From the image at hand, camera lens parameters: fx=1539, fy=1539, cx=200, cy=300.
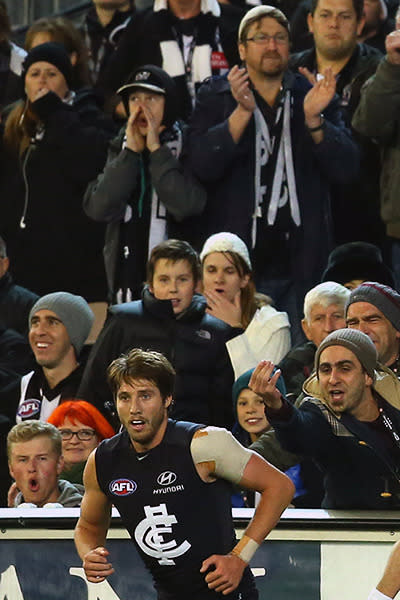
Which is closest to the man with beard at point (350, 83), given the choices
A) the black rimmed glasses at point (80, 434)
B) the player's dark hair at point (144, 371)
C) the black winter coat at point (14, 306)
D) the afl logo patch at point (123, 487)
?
the black winter coat at point (14, 306)

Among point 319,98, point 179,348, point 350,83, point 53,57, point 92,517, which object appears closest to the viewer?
point 92,517

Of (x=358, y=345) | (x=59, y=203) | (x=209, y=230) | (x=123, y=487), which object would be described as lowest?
(x=123, y=487)

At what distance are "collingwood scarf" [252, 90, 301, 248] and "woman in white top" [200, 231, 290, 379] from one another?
0.49 meters

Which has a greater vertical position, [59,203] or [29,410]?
[59,203]

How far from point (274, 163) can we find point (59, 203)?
186 centimetres

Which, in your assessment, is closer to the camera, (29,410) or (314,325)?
(314,325)

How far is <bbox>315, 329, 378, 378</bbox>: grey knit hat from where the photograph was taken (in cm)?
745

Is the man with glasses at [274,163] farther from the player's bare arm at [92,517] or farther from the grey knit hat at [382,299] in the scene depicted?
the player's bare arm at [92,517]

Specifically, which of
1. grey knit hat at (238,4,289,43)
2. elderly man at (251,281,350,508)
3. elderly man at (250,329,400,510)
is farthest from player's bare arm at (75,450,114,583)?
grey knit hat at (238,4,289,43)

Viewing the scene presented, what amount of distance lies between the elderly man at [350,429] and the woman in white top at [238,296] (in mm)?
1919

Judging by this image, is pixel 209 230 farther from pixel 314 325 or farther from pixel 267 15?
pixel 314 325

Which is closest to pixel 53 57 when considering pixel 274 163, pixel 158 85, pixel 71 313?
pixel 158 85

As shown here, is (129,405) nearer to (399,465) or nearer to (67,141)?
(399,465)

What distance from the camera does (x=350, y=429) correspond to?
285 inches
